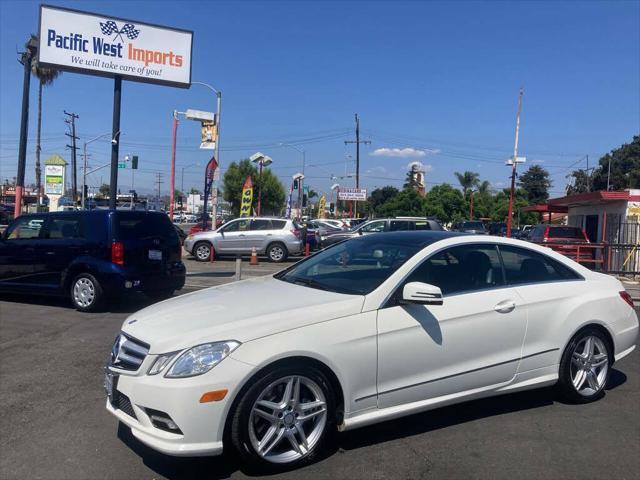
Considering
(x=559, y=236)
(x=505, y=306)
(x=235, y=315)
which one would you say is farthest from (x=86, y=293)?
(x=559, y=236)

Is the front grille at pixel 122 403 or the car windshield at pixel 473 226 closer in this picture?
the front grille at pixel 122 403

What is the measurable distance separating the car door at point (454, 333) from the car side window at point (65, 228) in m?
6.97

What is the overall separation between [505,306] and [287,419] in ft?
6.66

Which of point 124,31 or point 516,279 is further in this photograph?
point 124,31

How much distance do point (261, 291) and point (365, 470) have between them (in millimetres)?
1570

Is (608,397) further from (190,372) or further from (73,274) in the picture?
(73,274)

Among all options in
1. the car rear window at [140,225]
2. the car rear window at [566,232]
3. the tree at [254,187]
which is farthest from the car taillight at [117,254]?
the tree at [254,187]

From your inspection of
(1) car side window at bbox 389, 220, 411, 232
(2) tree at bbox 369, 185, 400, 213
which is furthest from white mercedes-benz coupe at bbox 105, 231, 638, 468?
(2) tree at bbox 369, 185, 400, 213

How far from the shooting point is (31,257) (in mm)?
9906

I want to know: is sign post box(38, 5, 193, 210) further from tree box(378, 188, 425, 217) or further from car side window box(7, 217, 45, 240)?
tree box(378, 188, 425, 217)

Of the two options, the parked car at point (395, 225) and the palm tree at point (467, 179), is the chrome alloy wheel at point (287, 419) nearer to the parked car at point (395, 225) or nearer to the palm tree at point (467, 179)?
the parked car at point (395, 225)

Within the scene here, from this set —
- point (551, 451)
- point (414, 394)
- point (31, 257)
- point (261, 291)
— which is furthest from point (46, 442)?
point (31, 257)

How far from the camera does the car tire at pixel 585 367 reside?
5.00 meters

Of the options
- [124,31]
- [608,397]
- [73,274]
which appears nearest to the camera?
[608,397]
